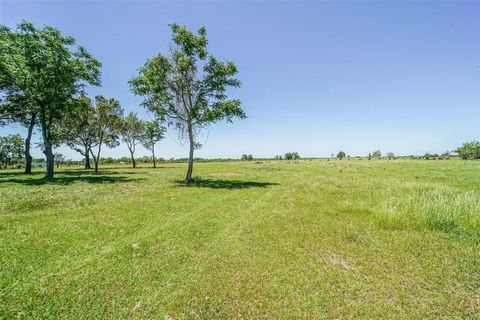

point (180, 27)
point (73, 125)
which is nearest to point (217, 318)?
point (180, 27)

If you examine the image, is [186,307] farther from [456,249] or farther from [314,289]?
[456,249]

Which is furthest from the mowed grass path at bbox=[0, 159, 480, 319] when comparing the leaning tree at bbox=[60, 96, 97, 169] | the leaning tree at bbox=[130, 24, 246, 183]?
the leaning tree at bbox=[60, 96, 97, 169]

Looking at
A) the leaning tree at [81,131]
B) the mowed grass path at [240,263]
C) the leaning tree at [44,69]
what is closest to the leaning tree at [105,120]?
the leaning tree at [81,131]

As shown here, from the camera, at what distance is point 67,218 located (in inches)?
481

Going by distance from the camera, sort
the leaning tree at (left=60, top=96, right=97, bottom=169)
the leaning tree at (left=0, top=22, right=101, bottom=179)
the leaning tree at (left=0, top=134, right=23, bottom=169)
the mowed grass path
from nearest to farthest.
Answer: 1. the mowed grass path
2. the leaning tree at (left=0, top=22, right=101, bottom=179)
3. the leaning tree at (left=60, top=96, right=97, bottom=169)
4. the leaning tree at (left=0, top=134, right=23, bottom=169)

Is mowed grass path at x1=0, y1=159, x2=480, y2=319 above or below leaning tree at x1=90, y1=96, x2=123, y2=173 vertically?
below

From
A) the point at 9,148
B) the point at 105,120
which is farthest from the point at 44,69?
the point at 9,148

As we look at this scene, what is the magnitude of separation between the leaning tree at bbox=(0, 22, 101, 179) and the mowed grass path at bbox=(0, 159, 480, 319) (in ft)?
66.4

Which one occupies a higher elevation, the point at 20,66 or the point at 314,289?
the point at 20,66

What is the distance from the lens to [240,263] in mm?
7742

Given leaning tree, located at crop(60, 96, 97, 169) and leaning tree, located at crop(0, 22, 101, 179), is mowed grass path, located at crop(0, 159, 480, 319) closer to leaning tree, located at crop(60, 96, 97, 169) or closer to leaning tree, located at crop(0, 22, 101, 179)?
leaning tree, located at crop(0, 22, 101, 179)

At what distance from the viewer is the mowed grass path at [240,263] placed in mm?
5551

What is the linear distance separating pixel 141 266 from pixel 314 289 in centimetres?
514

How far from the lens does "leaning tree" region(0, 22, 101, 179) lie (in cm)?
2648
